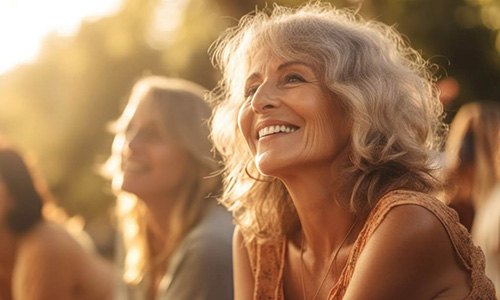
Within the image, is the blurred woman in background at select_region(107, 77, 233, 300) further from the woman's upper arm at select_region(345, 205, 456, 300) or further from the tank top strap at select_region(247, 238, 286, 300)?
the woman's upper arm at select_region(345, 205, 456, 300)

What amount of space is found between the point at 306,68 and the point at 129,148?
Answer: 1.61m

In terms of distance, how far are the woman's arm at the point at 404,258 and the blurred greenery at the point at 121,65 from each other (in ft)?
17.3

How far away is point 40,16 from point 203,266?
11378mm

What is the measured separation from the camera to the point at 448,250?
3.11m

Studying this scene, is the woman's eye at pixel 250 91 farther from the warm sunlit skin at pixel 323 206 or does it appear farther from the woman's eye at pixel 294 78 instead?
the woman's eye at pixel 294 78

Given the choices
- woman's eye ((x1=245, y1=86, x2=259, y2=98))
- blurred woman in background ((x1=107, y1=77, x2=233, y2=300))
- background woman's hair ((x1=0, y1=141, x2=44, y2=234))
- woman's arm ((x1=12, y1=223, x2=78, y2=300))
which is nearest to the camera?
woman's eye ((x1=245, y1=86, x2=259, y2=98))

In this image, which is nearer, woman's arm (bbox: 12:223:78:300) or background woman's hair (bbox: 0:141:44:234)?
woman's arm (bbox: 12:223:78:300)

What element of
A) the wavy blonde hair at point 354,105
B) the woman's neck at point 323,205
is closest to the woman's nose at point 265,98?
the wavy blonde hair at point 354,105

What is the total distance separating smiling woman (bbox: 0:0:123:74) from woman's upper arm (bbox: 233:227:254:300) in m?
10.4

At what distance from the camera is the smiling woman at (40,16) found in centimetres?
1358

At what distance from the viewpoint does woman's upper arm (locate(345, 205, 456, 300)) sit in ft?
10.1

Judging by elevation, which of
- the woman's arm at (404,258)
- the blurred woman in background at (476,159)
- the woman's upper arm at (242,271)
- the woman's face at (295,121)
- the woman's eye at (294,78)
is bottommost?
the blurred woman in background at (476,159)

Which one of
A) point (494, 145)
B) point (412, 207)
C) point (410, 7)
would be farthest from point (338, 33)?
point (410, 7)

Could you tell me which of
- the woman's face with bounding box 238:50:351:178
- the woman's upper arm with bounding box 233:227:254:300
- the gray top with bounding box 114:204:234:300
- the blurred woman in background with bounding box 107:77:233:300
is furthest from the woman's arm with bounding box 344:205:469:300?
the blurred woman in background with bounding box 107:77:233:300
